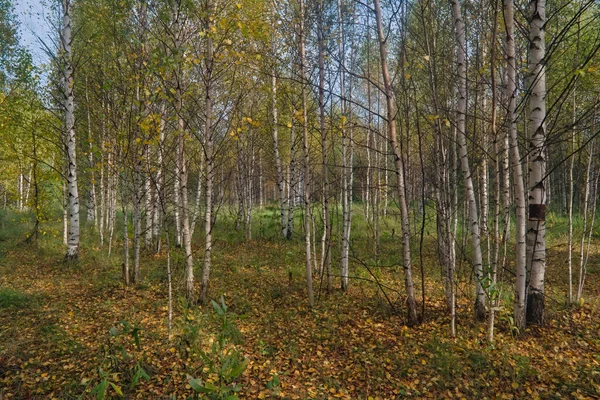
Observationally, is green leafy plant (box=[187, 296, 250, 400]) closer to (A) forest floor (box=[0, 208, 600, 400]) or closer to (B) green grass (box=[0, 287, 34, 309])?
(A) forest floor (box=[0, 208, 600, 400])

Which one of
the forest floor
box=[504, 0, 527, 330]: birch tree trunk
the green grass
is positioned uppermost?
box=[504, 0, 527, 330]: birch tree trunk

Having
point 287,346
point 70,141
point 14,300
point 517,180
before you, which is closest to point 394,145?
point 517,180

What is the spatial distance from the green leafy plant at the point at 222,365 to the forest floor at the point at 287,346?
0.05m

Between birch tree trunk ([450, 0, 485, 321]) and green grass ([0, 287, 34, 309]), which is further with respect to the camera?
green grass ([0, 287, 34, 309])

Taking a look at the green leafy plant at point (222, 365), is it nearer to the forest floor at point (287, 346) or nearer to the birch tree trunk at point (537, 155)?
the forest floor at point (287, 346)

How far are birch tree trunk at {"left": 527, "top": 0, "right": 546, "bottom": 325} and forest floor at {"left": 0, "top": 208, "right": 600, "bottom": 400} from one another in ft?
1.68

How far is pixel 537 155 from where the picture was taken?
152 inches

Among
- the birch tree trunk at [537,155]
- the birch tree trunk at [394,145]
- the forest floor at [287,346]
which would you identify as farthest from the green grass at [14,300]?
the birch tree trunk at [537,155]

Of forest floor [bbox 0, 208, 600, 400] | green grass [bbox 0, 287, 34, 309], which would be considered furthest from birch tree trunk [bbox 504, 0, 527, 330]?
green grass [bbox 0, 287, 34, 309]

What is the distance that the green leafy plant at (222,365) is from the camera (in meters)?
2.29

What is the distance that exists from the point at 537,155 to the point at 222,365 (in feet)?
13.4

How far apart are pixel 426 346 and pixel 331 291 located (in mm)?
2709

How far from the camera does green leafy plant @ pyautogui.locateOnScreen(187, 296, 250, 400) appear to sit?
229cm

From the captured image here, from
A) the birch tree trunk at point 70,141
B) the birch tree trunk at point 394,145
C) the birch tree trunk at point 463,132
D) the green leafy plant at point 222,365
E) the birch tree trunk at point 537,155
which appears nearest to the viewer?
the green leafy plant at point 222,365
